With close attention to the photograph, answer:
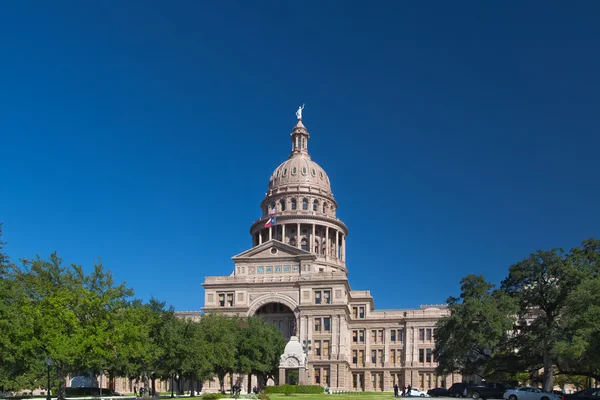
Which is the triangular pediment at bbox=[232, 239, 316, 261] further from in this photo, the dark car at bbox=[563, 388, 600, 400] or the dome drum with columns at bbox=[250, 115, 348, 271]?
the dark car at bbox=[563, 388, 600, 400]

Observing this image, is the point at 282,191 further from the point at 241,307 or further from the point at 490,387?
the point at 490,387

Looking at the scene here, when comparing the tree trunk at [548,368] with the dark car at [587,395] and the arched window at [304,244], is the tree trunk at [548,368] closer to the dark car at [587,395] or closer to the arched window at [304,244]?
the dark car at [587,395]

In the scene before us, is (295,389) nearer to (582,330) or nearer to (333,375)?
(333,375)

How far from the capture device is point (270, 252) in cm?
12625

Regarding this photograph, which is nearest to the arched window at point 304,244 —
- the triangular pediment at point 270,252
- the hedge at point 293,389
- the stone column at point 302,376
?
the triangular pediment at point 270,252

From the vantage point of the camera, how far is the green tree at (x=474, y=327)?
7269cm

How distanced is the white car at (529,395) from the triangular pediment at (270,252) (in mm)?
67082

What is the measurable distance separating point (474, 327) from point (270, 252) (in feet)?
188

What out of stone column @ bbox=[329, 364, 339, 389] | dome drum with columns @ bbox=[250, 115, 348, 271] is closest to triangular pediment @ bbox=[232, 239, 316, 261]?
dome drum with columns @ bbox=[250, 115, 348, 271]

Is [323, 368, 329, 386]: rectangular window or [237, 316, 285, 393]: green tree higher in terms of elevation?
[237, 316, 285, 393]: green tree

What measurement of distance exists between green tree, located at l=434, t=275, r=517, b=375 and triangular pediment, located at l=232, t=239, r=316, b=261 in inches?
1821

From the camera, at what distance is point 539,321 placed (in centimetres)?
7238

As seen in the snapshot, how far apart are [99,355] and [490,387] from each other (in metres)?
38.0

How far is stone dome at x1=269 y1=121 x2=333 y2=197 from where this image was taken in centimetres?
15041
